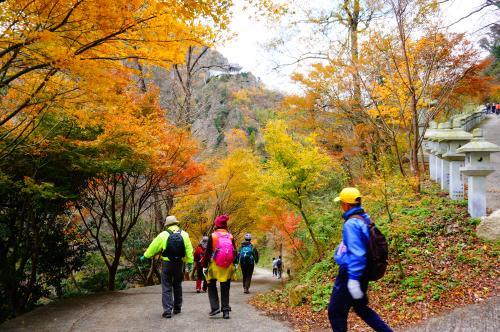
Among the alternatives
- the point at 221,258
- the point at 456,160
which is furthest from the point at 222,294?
the point at 456,160

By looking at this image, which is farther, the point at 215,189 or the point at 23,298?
the point at 215,189

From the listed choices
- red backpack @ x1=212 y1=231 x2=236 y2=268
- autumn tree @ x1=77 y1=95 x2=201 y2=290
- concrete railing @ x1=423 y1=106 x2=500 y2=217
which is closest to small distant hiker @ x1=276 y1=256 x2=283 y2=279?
autumn tree @ x1=77 y1=95 x2=201 y2=290

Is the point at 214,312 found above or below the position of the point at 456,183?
below

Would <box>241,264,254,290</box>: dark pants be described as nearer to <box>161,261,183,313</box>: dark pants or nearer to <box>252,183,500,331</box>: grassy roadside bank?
<box>252,183,500,331</box>: grassy roadside bank

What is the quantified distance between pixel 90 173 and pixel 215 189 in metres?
8.07

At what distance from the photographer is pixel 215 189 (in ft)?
54.0

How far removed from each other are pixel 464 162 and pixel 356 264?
6.15 meters

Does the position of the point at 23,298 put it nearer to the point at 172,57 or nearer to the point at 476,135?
the point at 172,57

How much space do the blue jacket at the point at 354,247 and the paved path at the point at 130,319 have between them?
246 cm

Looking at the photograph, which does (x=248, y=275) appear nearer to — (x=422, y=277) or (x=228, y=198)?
(x=422, y=277)

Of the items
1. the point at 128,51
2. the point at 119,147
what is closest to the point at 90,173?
the point at 119,147

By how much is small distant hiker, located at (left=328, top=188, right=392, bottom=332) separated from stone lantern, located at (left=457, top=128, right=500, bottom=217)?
4194 mm

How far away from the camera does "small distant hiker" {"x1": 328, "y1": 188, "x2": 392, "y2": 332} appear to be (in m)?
3.26

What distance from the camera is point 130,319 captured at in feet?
19.6
